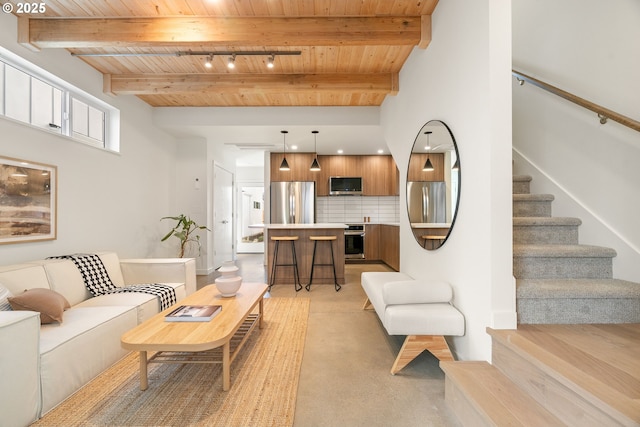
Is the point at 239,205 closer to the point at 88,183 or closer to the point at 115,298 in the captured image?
the point at 88,183

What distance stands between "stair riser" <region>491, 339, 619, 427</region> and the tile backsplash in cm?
556

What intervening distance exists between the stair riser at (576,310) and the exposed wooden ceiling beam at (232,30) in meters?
2.50

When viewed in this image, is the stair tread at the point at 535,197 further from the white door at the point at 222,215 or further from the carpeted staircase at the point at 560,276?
the white door at the point at 222,215

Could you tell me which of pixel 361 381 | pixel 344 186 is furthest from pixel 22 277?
pixel 344 186

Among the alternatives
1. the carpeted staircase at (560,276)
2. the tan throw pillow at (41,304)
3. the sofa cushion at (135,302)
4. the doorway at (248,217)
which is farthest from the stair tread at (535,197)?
the doorway at (248,217)

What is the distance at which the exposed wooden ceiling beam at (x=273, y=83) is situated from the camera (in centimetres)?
394

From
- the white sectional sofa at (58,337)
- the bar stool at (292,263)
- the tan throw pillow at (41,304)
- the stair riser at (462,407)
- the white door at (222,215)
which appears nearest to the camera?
the stair riser at (462,407)

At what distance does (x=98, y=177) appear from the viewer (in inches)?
141

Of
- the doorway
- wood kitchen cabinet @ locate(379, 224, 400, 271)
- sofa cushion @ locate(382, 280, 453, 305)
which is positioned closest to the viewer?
sofa cushion @ locate(382, 280, 453, 305)

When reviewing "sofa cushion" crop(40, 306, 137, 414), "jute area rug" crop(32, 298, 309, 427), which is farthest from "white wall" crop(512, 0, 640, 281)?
"sofa cushion" crop(40, 306, 137, 414)

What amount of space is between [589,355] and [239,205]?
27.2 feet

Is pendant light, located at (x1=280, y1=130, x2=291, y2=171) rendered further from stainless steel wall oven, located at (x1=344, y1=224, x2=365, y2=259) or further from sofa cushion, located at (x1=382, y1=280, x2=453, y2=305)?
sofa cushion, located at (x1=382, y1=280, x2=453, y2=305)

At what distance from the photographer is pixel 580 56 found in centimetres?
235

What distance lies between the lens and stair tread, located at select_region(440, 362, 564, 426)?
4.17 ft
